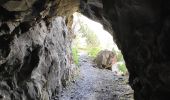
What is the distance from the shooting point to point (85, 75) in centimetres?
2050

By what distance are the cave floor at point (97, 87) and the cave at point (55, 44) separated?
144 cm

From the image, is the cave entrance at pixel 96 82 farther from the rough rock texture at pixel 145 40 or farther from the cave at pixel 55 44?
the rough rock texture at pixel 145 40

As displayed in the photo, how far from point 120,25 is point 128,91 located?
8.81 meters

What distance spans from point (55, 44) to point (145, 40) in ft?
27.3

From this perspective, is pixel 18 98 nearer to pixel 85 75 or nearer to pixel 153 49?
pixel 153 49

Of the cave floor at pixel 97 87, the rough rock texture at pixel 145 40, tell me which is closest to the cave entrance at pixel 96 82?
the cave floor at pixel 97 87

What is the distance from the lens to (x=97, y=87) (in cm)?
1734

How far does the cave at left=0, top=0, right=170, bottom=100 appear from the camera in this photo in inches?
262

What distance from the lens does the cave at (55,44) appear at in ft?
21.8

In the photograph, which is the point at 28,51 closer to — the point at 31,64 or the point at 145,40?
the point at 31,64

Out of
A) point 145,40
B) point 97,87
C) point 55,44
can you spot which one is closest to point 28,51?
point 55,44

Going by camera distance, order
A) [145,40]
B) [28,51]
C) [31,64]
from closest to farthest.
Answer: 1. [145,40]
2. [28,51]
3. [31,64]

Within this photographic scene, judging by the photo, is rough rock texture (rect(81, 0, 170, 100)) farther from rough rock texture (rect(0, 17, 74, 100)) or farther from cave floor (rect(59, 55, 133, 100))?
cave floor (rect(59, 55, 133, 100))

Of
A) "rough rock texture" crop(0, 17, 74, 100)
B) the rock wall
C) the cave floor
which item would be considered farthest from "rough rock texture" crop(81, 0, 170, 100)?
the cave floor
